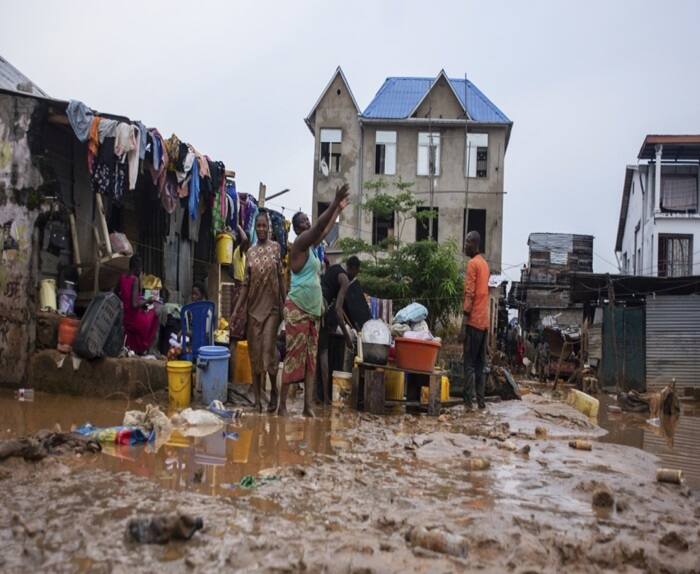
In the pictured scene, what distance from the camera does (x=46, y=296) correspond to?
8125 mm

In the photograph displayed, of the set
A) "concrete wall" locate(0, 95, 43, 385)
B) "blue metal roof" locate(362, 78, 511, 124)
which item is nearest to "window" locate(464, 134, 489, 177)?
"blue metal roof" locate(362, 78, 511, 124)

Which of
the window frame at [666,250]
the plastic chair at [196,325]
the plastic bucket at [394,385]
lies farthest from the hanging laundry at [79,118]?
the window frame at [666,250]

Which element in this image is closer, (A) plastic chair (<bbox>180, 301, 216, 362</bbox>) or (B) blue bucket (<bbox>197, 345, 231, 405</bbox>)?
(B) blue bucket (<bbox>197, 345, 231, 405</bbox>)

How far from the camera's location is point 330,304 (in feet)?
26.1

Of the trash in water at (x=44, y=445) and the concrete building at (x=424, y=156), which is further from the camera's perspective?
the concrete building at (x=424, y=156)

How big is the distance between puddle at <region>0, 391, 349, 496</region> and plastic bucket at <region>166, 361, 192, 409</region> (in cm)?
36

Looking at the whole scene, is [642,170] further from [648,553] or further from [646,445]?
[648,553]

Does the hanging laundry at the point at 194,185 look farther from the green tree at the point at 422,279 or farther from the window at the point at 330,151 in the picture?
the window at the point at 330,151

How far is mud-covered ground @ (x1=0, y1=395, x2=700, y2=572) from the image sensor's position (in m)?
2.55

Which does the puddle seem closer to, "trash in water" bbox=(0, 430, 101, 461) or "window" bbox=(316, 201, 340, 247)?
"trash in water" bbox=(0, 430, 101, 461)

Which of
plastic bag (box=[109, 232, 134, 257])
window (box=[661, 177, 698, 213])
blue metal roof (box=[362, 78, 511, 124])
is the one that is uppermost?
blue metal roof (box=[362, 78, 511, 124])

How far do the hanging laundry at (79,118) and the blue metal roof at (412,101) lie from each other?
24.7 m

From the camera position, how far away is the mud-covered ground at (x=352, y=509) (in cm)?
255

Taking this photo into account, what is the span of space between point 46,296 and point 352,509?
6.21 meters
